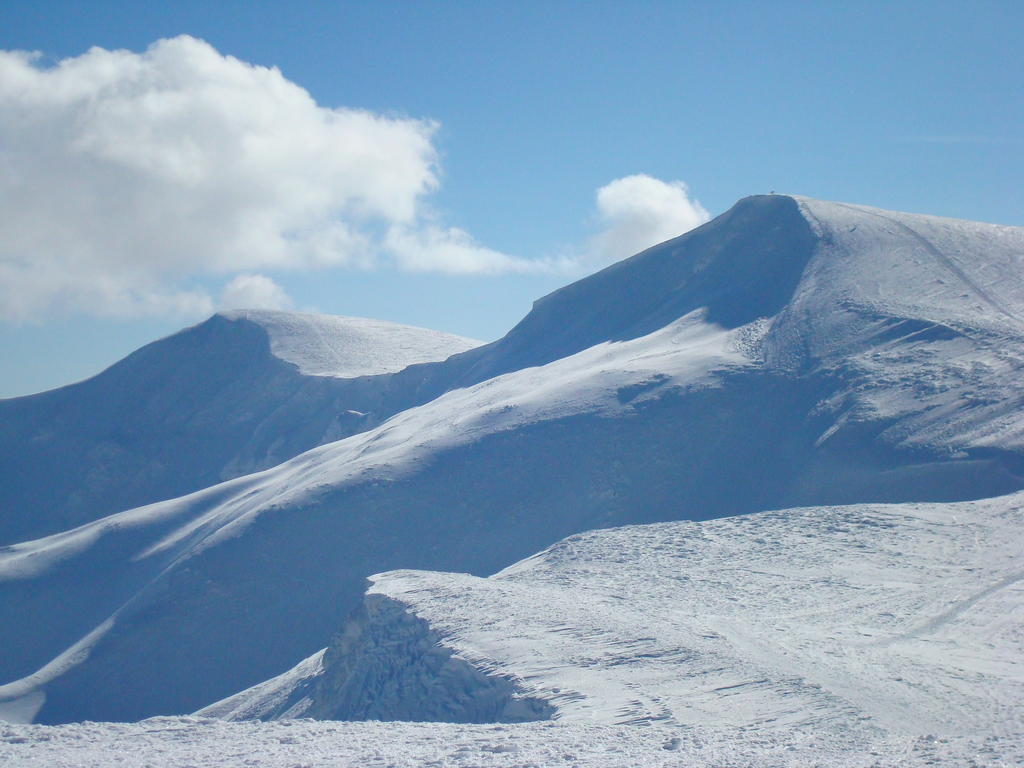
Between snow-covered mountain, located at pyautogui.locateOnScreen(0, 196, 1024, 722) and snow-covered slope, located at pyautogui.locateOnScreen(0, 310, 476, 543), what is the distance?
1253 cm

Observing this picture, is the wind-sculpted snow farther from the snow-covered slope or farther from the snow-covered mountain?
the snow-covered slope

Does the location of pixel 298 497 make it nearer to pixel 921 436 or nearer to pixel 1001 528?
pixel 921 436

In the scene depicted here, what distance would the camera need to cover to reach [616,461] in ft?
97.9

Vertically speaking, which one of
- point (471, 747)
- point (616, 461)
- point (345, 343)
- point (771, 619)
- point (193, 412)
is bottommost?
point (771, 619)

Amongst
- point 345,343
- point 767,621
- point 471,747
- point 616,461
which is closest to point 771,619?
point 767,621

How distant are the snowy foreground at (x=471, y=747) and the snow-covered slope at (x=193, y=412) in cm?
3894

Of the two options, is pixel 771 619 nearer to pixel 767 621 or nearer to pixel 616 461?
pixel 767 621

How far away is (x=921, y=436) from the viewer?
2614cm

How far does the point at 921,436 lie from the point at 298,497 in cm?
1821

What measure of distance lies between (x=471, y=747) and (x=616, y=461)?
69.5ft

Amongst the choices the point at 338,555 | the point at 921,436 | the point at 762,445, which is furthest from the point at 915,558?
the point at 338,555

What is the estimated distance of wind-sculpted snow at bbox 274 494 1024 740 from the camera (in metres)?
10.6

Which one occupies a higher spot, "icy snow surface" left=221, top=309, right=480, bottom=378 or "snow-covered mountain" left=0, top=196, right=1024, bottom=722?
"icy snow surface" left=221, top=309, right=480, bottom=378

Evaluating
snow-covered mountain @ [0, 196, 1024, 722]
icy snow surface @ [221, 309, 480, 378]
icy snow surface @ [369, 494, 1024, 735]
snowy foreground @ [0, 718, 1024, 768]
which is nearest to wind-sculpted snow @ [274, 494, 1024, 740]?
icy snow surface @ [369, 494, 1024, 735]
